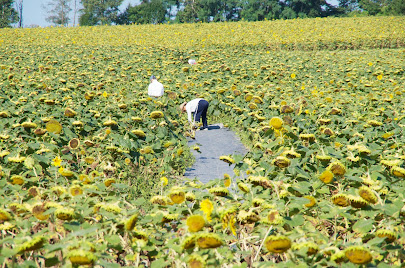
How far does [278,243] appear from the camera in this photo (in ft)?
4.44

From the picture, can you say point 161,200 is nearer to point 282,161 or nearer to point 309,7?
point 282,161

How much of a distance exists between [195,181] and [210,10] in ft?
185

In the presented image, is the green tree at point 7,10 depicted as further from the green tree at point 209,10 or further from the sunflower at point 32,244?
the sunflower at point 32,244

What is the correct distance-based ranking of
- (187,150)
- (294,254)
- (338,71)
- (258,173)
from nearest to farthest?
(294,254), (258,173), (187,150), (338,71)

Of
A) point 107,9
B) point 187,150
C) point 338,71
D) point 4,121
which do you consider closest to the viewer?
point 4,121

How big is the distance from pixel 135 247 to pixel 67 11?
3154 inches

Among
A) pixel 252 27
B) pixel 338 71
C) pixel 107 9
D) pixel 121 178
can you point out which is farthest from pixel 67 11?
pixel 121 178

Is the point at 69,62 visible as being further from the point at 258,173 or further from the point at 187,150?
the point at 258,173

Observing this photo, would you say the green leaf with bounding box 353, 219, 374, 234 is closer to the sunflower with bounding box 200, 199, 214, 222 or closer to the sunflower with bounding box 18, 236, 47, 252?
the sunflower with bounding box 200, 199, 214, 222

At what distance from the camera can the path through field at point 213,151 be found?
5027 mm

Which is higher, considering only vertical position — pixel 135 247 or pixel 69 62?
pixel 69 62

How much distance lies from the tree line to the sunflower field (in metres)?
39.7

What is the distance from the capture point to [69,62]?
1177cm

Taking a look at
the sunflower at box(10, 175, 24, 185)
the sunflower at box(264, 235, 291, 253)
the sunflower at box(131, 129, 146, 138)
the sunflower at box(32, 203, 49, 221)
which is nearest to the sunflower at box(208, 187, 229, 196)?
the sunflower at box(264, 235, 291, 253)
